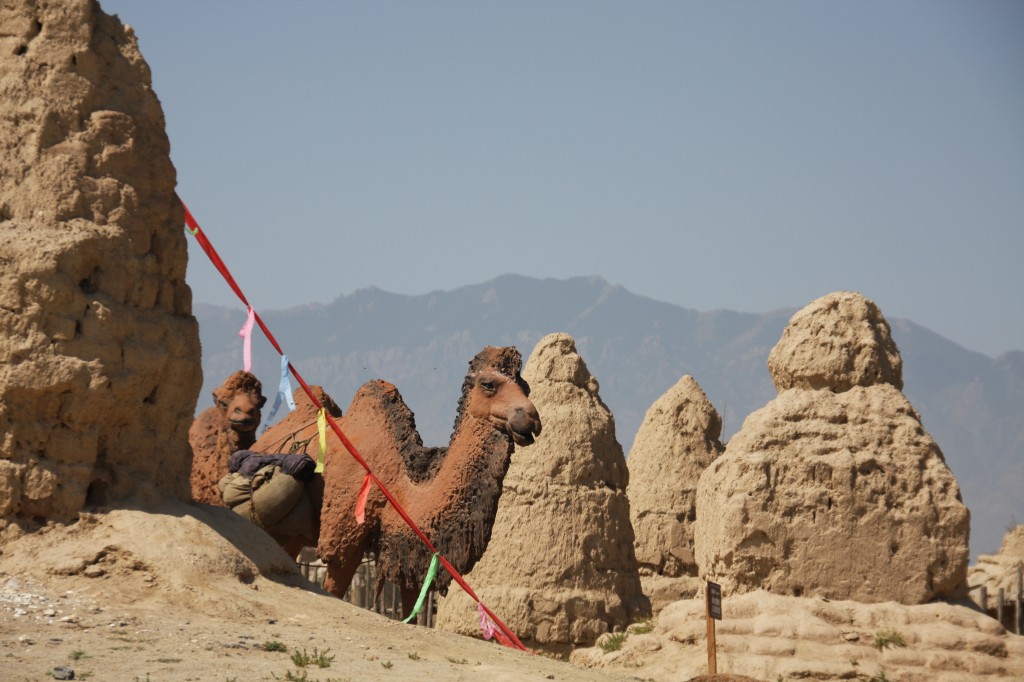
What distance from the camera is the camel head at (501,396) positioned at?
13.8 metres

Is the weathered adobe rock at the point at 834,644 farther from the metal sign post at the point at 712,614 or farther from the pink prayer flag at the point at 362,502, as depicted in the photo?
the pink prayer flag at the point at 362,502

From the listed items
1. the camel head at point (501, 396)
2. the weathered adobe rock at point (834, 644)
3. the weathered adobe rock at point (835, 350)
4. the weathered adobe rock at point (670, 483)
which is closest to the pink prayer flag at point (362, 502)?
the camel head at point (501, 396)

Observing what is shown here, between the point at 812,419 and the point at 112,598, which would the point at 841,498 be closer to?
the point at 812,419

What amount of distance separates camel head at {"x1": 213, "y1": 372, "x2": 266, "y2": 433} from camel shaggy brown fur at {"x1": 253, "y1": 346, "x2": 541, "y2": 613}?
1464 millimetres

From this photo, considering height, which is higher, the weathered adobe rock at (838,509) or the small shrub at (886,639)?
the weathered adobe rock at (838,509)

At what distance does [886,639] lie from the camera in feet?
45.1

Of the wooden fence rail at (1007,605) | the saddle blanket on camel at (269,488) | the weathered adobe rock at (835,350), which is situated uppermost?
the weathered adobe rock at (835,350)

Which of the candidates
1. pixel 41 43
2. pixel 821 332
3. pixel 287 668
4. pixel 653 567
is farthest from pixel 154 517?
pixel 653 567

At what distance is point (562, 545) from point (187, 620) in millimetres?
8586

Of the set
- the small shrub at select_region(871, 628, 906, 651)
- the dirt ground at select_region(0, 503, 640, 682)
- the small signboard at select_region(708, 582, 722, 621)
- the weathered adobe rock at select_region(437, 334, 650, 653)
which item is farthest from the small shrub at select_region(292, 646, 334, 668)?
the weathered adobe rock at select_region(437, 334, 650, 653)

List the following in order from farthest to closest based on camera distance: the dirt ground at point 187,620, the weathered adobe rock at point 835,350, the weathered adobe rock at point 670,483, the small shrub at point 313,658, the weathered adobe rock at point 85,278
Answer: the weathered adobe rock at point 670,483, the weathered adobe rock at point 835,350, the weathered adobe rock at point 85,278, the small shrub at point 313,658, the dirt ground at point 187,620

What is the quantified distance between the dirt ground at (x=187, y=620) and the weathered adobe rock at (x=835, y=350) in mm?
5790

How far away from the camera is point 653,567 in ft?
62.7

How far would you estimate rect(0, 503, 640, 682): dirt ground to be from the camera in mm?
8195
